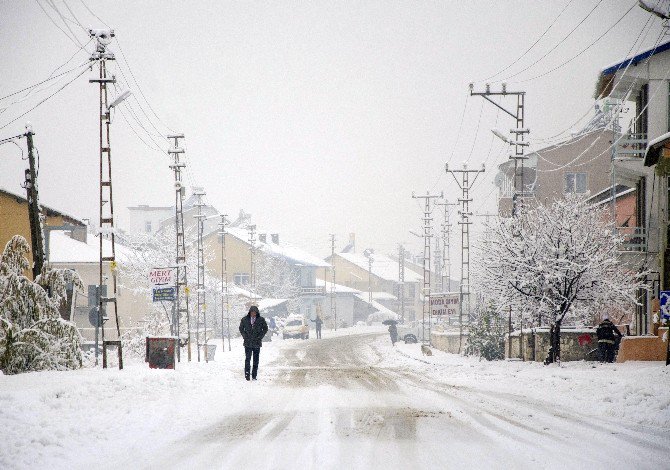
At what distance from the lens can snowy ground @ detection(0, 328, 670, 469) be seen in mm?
8078

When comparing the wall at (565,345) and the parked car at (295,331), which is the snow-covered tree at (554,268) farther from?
the parked car at (295,331)

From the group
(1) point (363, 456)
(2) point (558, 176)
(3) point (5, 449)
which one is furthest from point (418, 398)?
(2) point (558, 176)

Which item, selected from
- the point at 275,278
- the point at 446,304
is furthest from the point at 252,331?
the point at 275,278

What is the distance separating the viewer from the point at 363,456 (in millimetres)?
8070

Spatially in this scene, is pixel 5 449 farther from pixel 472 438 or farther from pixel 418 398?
pixel 418 398

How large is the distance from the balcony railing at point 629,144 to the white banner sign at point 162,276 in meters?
19.6

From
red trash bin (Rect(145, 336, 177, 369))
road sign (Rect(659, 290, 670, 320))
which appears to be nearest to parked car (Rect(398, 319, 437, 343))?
red trash bin (Rect(145, 336, 177, 369))

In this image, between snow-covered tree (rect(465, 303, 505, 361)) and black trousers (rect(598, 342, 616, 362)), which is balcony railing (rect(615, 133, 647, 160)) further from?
black trousers (rect(598, 342, 616, 362))

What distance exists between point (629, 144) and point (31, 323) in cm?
2622

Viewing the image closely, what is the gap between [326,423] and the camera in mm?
10500

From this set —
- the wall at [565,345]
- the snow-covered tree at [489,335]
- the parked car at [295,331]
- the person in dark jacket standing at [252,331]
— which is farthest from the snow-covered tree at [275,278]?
the person in dark jacket standing at [252,331]

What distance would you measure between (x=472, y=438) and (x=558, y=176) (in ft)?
161

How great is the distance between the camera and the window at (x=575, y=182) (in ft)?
179

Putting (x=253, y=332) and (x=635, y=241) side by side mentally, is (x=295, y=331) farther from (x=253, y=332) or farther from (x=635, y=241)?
(x=253, y=332)
